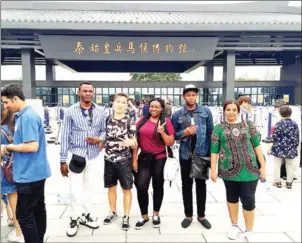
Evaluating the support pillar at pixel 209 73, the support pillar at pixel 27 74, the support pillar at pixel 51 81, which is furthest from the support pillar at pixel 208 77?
the support pillar at pixel 27 74

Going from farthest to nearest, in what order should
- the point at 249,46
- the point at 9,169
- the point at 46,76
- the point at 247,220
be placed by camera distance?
the point at 46,76
the point at 249,46
the point at 247,220
the point at 9,169

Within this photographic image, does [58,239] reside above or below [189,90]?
below

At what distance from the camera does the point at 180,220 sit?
4117mm

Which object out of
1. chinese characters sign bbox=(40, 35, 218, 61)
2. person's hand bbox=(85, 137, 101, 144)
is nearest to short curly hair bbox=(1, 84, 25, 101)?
person's hand bbox=(85, 137, 101, 144)

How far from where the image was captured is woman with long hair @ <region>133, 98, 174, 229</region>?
3738 mm

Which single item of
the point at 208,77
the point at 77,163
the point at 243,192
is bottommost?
the point at 243,192

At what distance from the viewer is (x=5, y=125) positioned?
328 cm

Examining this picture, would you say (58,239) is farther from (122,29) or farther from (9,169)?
(122,29)

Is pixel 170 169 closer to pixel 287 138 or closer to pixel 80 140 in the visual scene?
pixel 80 140

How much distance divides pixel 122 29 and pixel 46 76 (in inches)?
529

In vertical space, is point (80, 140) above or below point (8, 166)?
above

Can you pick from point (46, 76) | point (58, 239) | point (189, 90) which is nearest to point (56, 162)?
point (58, 239)

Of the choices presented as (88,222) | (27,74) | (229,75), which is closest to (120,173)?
(88,222)

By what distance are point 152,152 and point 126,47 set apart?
1734 cm
